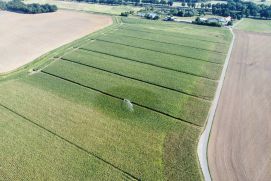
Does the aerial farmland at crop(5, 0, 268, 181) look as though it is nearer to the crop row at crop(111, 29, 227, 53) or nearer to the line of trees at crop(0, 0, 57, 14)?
the crop row at crop(111, 29, 227, 53)

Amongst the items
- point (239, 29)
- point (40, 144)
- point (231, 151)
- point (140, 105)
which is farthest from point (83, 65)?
point (239, 29)

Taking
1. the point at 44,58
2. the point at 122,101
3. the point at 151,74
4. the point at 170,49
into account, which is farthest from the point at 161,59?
the point at 44,58

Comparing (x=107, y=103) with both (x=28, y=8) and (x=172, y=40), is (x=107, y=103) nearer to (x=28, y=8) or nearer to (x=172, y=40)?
(x=172, y=40)

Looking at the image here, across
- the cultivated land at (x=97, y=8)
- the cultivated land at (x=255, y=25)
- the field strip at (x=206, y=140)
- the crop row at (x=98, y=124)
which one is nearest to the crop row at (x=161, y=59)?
the field strip at (x=206, y=140)

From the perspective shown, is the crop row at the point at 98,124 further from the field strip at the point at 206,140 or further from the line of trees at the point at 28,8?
the line of trees at the point at 28,8

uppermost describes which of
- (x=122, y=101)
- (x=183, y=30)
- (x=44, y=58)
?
(x=183, y=30)

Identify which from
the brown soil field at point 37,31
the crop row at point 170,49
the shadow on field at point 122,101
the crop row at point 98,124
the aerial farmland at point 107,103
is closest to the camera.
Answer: the aerial farmland at point 107,103
